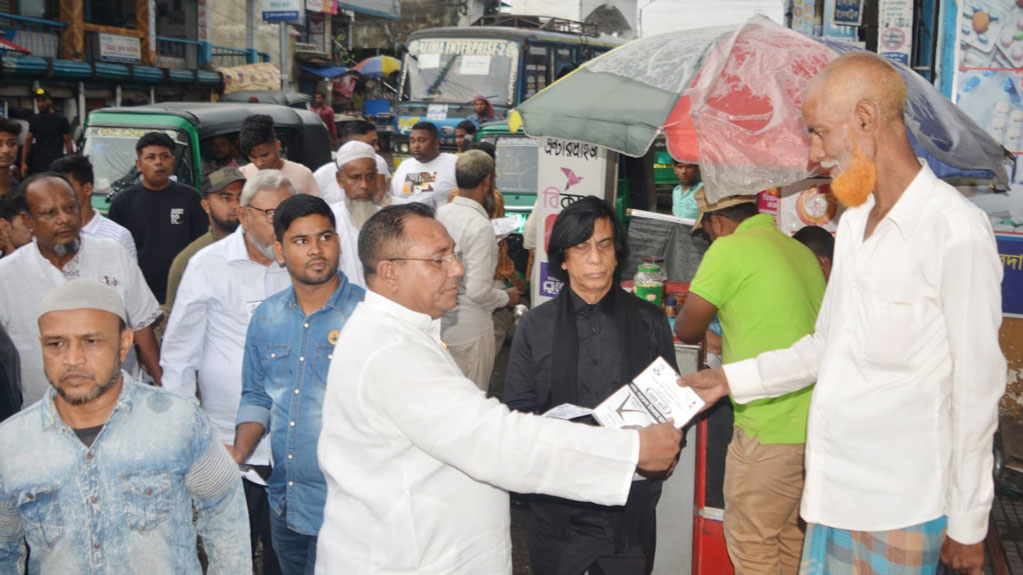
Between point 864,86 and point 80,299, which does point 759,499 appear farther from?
point 80,299

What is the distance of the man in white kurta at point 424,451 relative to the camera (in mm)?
2385

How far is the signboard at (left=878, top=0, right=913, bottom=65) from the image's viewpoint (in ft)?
31.6

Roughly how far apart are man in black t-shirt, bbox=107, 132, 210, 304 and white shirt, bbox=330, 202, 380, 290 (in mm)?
1865

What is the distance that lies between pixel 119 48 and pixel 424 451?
29739 millimetres

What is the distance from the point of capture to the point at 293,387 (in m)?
3.62

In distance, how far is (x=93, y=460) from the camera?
2625mm

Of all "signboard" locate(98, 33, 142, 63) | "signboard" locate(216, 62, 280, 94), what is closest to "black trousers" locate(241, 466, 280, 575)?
"signboard" locate(98, 33, 142, 63)

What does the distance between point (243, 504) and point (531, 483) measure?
105 centimetres

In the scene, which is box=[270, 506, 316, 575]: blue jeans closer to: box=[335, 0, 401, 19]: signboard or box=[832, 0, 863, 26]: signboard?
box=[832, 0, 863, 26]: signboard

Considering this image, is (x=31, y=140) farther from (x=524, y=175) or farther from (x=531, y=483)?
(x=531, y=483)

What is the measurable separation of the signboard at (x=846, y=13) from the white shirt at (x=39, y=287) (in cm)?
988

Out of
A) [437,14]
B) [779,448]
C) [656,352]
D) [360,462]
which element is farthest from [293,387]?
[437,14]

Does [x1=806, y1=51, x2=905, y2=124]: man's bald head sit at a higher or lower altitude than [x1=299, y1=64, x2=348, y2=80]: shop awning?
lower


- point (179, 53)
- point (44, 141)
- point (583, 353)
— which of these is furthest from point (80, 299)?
point (179, 53)
